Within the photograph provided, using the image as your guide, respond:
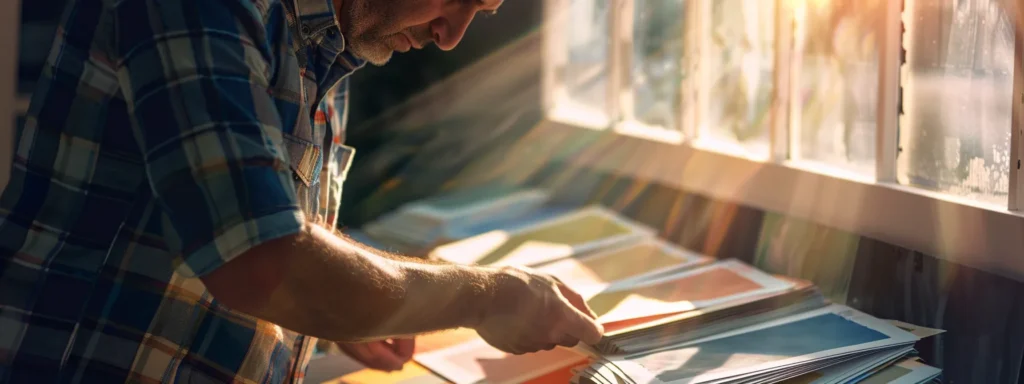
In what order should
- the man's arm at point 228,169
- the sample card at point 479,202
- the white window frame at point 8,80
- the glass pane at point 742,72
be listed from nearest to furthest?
1. the man's arm at point 228,169
2. the glass pane at point 742,72
3. the sample card at point 479,202
4. the white window frame at point 8,80

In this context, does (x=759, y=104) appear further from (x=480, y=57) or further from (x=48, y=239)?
(x=48, y=239)

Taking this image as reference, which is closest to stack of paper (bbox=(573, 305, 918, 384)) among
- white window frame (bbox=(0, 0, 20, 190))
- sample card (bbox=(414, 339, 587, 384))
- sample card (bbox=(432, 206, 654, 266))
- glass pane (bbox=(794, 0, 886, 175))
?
sample card (bbox=(414, 339, 587, 384))

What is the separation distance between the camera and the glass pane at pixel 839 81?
3.87ft

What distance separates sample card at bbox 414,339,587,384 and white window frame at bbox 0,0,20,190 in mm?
1234

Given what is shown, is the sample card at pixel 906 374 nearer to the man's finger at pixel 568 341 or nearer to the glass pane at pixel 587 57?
the man's finger at pixel 568 341

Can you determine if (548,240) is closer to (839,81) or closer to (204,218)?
(839,81)

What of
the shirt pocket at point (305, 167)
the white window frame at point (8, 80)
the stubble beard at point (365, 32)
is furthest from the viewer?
the white window frame at point (8, 80)

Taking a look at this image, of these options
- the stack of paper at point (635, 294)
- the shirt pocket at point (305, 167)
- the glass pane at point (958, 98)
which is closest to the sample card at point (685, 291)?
the stack of paper at point (635, 294)

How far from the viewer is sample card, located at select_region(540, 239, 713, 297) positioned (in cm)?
125

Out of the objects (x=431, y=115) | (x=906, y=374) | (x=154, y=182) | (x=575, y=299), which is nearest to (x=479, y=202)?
(x=431, y=115)

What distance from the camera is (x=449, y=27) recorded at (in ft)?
3.48

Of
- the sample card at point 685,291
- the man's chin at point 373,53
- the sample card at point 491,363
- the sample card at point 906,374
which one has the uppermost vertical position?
the man's chin at point 373,53

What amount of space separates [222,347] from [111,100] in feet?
0.86

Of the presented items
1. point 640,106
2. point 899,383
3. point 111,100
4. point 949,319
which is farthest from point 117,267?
point 640,106
